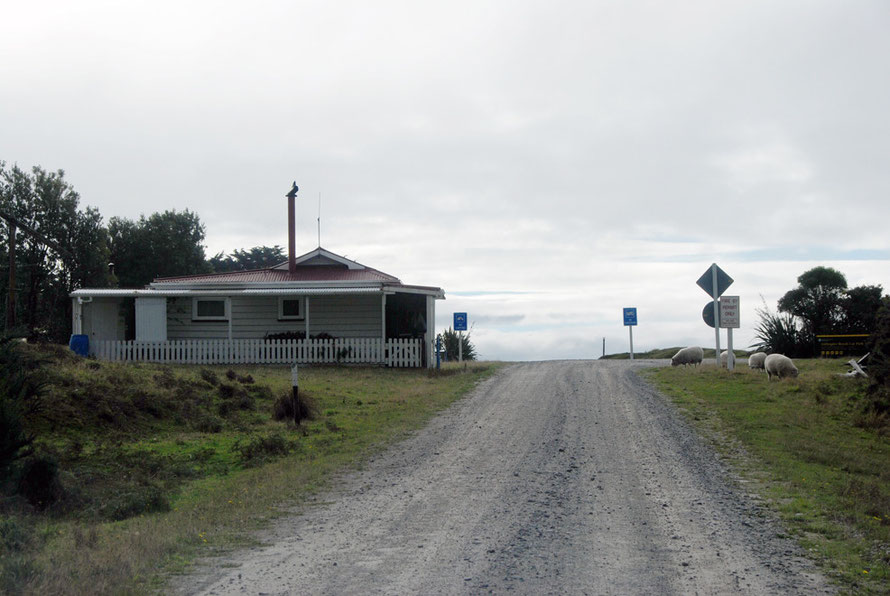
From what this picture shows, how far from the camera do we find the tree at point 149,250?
57.1 meters

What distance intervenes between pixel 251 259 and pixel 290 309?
40278mm

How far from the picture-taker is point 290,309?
2919 centimetres

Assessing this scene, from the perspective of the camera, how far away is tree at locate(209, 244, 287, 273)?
217 feet

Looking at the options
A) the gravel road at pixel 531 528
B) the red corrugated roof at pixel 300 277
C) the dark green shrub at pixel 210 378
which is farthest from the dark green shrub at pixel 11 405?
the red corrugated roof at pixel 300 277

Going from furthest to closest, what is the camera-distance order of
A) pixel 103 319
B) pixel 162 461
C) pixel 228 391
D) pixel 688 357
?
1. pixel 103 319
2. pixel 688 357
3. pixel 228 391
4. pixel 162 461

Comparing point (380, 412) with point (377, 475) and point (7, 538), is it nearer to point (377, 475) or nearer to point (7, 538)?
point (377, 475)

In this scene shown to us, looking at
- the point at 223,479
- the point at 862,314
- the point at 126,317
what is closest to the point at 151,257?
the point at 126,317

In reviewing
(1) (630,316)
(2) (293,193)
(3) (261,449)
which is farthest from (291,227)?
(3) (261,449)

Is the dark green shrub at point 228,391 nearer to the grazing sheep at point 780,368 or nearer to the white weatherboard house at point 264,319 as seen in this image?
the white weatherboard house at point 264,319

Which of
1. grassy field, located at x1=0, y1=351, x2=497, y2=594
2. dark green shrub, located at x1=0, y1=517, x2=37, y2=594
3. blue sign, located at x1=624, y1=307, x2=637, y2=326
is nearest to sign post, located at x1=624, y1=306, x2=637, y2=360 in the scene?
blue sign, located at x1=624, y1=307, x2=637, y2=326

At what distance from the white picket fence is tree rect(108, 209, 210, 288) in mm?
30640

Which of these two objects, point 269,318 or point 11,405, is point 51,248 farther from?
point 11,405

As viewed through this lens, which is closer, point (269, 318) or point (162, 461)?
point (162, 461)

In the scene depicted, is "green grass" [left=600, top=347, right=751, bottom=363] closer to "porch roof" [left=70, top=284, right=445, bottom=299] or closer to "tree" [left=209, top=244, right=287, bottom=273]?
"porch roof" [left=70, top=284, right=445, bottom=299]
